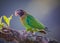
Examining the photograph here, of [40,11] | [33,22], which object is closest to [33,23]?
[33,22]

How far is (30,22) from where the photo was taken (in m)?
1.91

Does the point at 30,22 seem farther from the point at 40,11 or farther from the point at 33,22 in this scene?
the point at 40,11

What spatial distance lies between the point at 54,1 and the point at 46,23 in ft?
1.09

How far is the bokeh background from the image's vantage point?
1.92 m

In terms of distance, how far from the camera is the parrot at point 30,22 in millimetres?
1913

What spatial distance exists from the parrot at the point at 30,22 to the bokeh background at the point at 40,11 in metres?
0.04

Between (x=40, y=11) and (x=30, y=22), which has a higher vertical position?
(x=40, y=11)

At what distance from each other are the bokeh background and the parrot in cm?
4

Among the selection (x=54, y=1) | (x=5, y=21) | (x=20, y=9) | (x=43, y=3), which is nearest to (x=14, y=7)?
(x=20, y=9)

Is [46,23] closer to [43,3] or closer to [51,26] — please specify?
[51,26]

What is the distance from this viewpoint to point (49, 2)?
78.2 inches

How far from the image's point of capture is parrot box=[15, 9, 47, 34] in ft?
6.28

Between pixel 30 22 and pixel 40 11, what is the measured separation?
213mm

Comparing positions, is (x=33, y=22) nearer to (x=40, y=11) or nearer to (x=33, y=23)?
(x=33, y=23)
